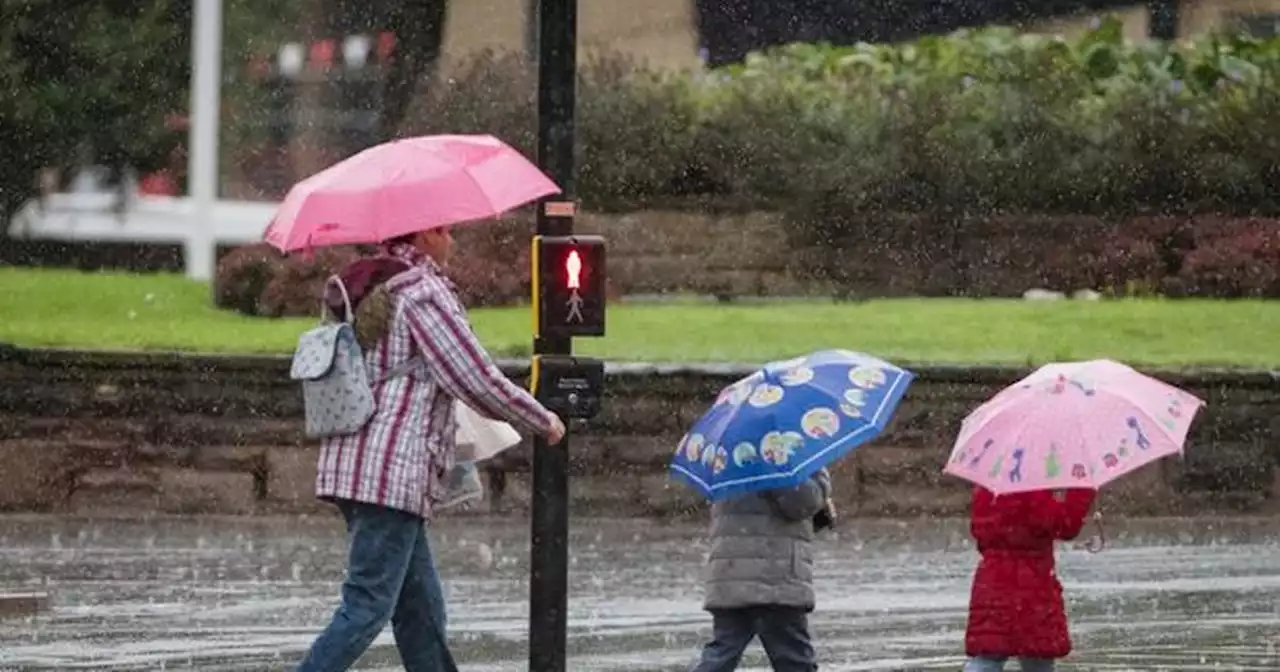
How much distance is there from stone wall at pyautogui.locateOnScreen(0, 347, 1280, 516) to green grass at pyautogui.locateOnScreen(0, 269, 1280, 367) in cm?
48

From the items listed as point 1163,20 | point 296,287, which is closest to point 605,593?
point 296,287

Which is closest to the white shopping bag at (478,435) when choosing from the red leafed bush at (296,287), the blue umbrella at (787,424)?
the blue umbrella at (787,424)

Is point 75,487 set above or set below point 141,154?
below

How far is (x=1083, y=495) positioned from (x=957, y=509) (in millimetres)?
8947

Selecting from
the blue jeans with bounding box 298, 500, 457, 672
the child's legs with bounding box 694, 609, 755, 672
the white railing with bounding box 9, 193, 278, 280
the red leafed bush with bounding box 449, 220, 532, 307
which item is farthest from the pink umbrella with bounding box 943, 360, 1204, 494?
the white railing with bounding box 9, 193, 278, 280

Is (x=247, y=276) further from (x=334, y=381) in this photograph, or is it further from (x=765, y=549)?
(x=765, y=549)

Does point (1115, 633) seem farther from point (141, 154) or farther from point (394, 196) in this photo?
point (141, 154)

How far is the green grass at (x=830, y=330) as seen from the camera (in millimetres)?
19000

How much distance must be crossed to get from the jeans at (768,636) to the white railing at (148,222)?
15911 mm

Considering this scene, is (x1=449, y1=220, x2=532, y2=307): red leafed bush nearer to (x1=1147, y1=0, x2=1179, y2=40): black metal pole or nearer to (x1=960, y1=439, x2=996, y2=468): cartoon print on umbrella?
(x1=1147, y1=0, x2=1179, y2=40): black metal pole

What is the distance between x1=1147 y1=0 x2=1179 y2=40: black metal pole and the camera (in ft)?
94.4

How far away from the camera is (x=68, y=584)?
14.5m

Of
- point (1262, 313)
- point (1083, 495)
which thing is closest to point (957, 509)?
point (1262, 313)

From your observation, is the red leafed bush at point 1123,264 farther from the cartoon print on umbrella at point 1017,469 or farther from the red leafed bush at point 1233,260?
the cartoon print on umbrella at point 1017,469
